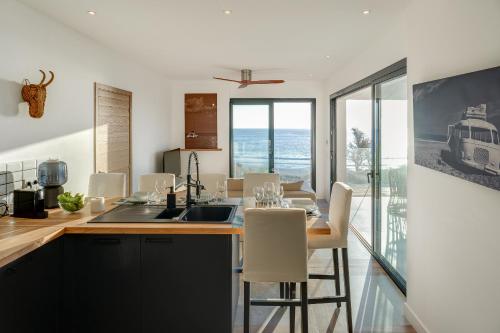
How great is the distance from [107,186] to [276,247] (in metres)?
2.16

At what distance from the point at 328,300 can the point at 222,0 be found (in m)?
2.49

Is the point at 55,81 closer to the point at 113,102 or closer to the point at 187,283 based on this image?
the point at 113,102

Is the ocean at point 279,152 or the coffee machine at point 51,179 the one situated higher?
the ocean at point 279,152

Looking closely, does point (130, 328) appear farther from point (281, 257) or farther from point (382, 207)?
point (382, 207)

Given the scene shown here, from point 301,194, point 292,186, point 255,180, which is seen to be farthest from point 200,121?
point 255,180

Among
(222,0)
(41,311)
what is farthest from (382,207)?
(41,311)

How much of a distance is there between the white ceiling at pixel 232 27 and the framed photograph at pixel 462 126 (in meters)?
1.10

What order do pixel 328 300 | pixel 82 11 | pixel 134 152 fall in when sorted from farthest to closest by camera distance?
pixel 134 152 < pixel 82 11 < pixel 328 300

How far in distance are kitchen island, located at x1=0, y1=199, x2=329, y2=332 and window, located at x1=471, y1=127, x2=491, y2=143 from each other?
0.99 m

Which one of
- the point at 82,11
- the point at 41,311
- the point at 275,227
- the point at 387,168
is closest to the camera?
the point at 41,311

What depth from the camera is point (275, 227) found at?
2.41m

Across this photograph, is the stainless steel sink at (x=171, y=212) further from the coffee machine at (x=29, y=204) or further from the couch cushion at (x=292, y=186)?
the couch cushion at (x=292, y=186)

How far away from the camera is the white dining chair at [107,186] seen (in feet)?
12.6

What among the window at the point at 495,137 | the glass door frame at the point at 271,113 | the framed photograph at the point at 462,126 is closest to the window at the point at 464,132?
the framed photograph at the point at 462,126
